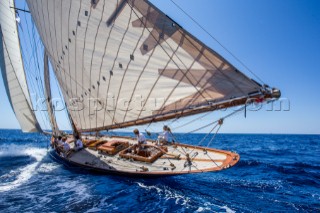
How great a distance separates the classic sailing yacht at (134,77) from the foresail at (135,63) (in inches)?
1.4

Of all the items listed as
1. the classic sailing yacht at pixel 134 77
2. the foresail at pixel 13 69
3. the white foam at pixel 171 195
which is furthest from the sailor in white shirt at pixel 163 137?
the foresail at pixel 13 69

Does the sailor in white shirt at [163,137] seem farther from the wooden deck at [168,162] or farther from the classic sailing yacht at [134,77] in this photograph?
the wooden deck at [168,162]

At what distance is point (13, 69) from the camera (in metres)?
16.3

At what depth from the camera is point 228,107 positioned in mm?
7176

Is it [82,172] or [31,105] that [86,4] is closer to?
[82,172]

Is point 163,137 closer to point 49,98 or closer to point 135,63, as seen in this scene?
point 135,63

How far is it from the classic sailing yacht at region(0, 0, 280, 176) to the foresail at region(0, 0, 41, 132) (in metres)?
4.64

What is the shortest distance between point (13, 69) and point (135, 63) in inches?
543

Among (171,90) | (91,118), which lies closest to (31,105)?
(91,118)

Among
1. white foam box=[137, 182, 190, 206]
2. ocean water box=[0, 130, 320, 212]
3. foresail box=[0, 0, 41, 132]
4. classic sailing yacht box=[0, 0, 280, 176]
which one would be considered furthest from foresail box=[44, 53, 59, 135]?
white foam box=[137, 182, 190, 206]

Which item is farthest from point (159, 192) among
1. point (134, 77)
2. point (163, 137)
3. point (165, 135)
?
point (134, 77)

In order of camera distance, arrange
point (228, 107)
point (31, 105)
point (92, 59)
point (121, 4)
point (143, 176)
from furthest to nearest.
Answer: point (31, 105) → point (92, 59) → point (143, 176) → point (121, 4) → point (228, 107)

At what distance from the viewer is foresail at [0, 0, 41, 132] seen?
16422 mm

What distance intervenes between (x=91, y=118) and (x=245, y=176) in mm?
10734
